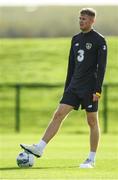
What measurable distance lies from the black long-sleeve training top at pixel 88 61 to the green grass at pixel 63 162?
3.95ft

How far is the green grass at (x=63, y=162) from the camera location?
13.5 m

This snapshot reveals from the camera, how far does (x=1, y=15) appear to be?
60.2 metres

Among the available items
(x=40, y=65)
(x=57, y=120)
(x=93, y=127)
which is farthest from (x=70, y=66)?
(x=40, y=65)

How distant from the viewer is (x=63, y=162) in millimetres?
15953

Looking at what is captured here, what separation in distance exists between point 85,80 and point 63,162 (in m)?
1.67

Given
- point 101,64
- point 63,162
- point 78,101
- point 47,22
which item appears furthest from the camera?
point 47,22

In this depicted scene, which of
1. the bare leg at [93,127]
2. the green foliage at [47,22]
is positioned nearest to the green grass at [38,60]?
the green foliage at [47,22]

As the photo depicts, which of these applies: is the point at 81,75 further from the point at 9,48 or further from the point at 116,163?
the point at 9,48

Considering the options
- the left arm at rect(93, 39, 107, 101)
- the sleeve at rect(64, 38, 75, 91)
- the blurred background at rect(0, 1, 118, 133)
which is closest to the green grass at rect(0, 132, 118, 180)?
the left arm at rect(93, 39, 107, 101)

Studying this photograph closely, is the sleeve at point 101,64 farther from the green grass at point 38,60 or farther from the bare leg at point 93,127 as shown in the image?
the green grass at point 38,60

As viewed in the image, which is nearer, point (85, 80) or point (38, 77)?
point (85, 80)

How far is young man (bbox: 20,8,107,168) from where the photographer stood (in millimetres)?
14805

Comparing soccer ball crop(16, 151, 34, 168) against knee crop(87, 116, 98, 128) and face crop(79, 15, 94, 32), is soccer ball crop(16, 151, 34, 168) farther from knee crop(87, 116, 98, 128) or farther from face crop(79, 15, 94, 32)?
face crop(79, 15, 94, 32)

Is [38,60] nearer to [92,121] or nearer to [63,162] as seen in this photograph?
[63,162]
